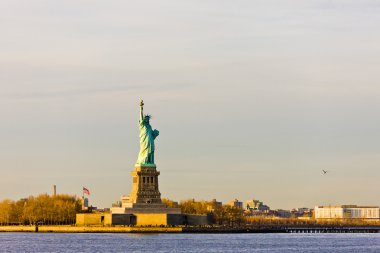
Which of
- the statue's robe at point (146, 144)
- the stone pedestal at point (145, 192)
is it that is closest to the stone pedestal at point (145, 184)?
the stone pedestal at point (145, 192)

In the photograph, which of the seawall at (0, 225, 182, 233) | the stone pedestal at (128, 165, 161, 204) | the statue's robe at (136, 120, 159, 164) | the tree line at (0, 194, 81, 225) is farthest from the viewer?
the tree line at (0, 194, 81, 225)

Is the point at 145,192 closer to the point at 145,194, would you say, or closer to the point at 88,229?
the point at 145,194

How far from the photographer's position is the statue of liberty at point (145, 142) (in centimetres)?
16825

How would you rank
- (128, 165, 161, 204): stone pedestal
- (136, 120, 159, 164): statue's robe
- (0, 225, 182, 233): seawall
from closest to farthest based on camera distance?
(0, 225, 182, 233): seawall → (128, 165, 161, 204): stone pedestal → (136, 120, 159, 164): statue's robe

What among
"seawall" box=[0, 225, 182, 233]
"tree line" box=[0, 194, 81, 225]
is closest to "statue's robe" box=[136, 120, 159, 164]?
"seawall" box=[0, 225, 182, 233]

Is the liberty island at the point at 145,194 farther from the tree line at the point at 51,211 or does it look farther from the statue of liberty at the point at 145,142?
the tree line at the point at 51,211

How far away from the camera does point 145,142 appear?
553 feet

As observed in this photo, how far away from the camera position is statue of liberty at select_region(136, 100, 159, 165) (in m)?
168

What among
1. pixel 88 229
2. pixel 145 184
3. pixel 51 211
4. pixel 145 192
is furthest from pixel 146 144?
pixel 51 211

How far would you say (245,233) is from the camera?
188 m

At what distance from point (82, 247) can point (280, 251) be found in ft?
67.6

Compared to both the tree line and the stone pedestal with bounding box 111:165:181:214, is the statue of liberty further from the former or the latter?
the tree line

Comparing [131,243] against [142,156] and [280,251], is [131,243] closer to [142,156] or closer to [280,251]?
[280,251]

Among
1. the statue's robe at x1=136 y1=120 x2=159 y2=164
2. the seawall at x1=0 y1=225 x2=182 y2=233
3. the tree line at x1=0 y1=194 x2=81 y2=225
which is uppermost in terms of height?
the statue's robe at x1=136 y1=120 x2=159 y2=164
